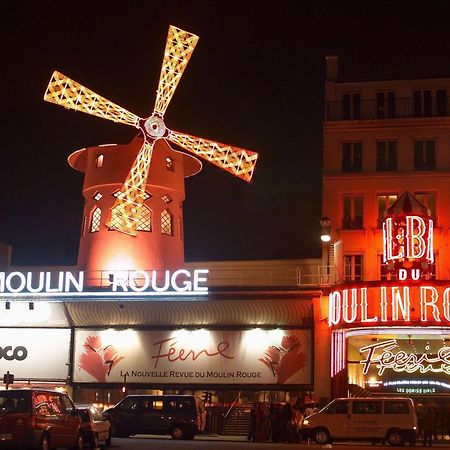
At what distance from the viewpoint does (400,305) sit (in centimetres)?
2916

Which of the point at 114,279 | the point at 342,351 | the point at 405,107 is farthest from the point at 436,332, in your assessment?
the point at 114,279

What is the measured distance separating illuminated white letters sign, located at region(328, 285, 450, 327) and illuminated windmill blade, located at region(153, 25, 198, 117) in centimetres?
1077

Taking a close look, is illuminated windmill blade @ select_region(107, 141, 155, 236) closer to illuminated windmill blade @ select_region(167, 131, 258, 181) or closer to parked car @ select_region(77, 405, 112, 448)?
illuminated windmill blade @ select_region(167, 131, 258, 181)

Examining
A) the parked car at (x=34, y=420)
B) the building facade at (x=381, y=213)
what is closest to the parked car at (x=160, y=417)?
the building facade at (x=381, y=213)

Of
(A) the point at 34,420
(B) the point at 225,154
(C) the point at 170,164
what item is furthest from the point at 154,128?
(A) the point at 34,420

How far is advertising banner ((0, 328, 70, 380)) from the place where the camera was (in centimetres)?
3412

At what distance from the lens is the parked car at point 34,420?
58.0 feet

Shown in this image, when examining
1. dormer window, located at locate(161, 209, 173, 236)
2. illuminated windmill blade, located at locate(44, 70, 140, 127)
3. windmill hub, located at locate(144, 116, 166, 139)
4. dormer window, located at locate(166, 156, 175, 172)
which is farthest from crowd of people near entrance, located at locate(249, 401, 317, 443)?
illuminated windmill blade, located at locate(44, 70, 140, 127)

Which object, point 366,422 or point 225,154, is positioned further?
point 225,154

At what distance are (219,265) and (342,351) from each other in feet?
37.8

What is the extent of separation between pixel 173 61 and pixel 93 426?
17985mm

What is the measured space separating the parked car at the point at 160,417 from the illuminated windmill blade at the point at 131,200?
781 centimetres

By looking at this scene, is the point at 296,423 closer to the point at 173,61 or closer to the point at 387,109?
the point at 387,109

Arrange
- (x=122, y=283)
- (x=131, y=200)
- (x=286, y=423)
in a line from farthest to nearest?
(x=131, y=200) < (x=122, y=283) < (x=286, y=423)
